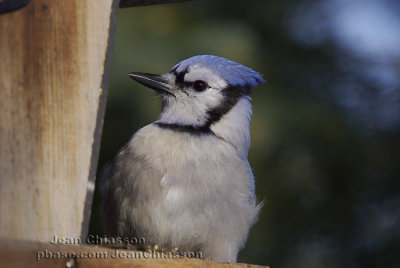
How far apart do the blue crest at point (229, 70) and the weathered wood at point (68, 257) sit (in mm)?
1349

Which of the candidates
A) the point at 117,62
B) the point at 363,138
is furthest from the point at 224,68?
the point at 363,138

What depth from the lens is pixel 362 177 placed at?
451 cm

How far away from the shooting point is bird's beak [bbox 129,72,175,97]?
3000mm

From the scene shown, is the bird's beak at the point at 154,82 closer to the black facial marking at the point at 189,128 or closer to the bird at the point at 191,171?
the bird at the point at 191,171

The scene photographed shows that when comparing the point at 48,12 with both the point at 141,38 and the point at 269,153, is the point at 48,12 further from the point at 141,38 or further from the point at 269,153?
the point at 269,153

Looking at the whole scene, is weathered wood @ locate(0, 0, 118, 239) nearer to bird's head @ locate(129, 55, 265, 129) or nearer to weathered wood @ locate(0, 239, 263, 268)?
weathered wood @ locate(0, 239, 263, 268)

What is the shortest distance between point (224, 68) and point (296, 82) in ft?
4.52

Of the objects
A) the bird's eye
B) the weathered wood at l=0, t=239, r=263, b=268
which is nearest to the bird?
the bird's eye

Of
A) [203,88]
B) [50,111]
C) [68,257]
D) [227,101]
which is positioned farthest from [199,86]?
[68,257]

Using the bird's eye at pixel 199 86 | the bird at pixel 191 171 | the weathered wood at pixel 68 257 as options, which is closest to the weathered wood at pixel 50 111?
the weathered wood at pixel 68 257

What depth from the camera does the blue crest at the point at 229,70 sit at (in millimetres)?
3236

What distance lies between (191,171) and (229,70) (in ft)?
1.95

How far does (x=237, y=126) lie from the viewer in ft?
10.5

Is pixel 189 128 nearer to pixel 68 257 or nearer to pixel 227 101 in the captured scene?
pixel 227 101
